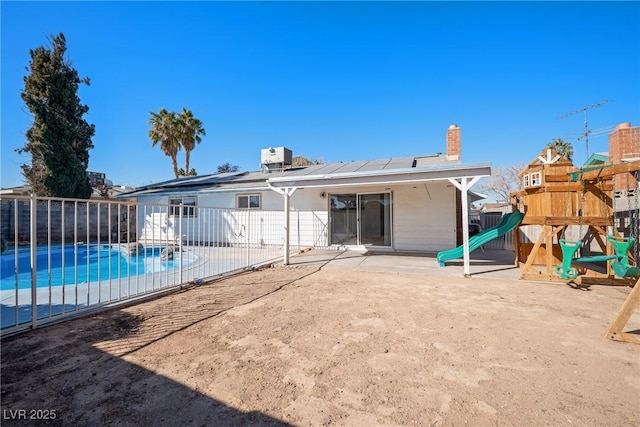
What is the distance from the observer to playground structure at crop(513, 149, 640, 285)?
5.17 m

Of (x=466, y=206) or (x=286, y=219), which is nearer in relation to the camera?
(x=466, y=206)

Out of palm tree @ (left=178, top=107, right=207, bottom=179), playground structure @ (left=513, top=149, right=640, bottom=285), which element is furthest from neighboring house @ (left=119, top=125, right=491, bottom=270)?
palm tree @ (left=178, top=107, right=207, bottom=179)

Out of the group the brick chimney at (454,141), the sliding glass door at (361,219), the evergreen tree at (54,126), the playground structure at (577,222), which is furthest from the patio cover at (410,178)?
the evergreen tree at (54,126)

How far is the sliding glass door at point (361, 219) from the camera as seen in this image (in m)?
10.7

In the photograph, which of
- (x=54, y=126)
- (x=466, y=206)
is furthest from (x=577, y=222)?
(x=54, y=126)

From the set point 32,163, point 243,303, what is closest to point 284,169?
point 243,303

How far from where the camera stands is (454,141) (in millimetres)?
11008

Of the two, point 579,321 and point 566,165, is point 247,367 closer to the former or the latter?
point 579,321

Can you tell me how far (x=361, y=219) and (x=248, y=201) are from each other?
5.51 meters

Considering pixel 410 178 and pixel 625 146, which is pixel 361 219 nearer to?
pixel 410 178

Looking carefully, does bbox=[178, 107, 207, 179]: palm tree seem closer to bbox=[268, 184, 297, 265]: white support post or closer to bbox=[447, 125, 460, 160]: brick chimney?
bbox=[268, 184, 297, 265]: white support post

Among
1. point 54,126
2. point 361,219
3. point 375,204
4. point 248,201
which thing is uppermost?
point 54,126

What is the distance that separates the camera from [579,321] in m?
3.76

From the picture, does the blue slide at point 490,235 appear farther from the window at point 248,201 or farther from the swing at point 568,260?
the window at point 248,201
